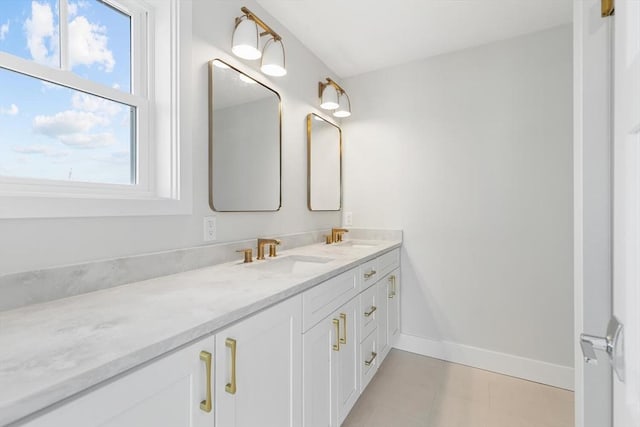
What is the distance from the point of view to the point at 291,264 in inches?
63.7

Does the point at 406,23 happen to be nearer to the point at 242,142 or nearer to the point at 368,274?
the point at 242,142

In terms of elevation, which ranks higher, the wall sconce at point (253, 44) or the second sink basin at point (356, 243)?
the wall sconce at point (253, 44)

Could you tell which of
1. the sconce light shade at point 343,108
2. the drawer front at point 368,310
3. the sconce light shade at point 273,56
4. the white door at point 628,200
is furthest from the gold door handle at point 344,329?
the sconce light shade at point 343,108

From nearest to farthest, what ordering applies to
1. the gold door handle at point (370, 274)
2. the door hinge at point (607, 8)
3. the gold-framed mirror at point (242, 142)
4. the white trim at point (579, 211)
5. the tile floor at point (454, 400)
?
the door hinge at point (607, 8)
the white trim at point (579, 211)
the gold-framed mirror at point (242, 142)
the tile floor at point (454, 400)
the gold door handle at point (370, 274)

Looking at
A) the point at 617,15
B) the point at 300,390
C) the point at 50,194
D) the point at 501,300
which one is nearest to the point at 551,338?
the point at 501,300

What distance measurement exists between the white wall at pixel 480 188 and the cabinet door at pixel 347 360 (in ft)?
3.40

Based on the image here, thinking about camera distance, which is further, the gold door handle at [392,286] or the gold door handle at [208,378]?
the gold door handle at [392,286]

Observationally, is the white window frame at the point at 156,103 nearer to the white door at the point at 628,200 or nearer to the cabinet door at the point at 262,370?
the cabinet door at the point at 262,370

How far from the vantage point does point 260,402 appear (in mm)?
968

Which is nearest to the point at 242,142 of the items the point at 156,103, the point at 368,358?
the point at 156,103

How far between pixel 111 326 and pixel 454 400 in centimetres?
199

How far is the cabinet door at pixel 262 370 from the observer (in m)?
0.84

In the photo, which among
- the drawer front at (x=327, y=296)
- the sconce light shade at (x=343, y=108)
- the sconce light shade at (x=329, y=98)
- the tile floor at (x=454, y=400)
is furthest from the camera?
the sconce light shade at (x=343, y=108)

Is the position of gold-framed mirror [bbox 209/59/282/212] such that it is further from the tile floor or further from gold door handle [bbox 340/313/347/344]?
the tile floor
